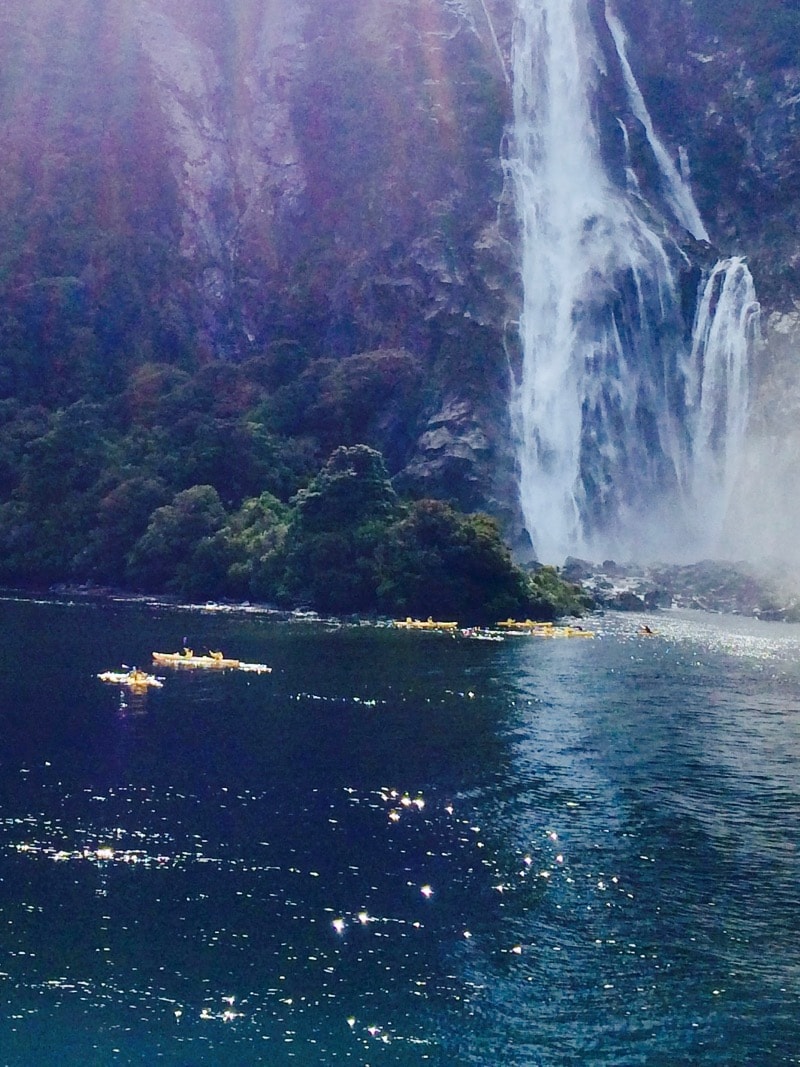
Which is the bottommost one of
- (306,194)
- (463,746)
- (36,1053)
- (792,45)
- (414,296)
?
(36,1053)

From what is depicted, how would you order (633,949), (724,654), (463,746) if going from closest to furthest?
(633,949) → (463,746) → (724,654)

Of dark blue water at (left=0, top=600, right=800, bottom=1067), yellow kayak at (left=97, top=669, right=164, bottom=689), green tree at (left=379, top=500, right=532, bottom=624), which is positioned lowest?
dark blue water at (left=0, top=600, right=800, bottom=1067)

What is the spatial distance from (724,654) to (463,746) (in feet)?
79.3

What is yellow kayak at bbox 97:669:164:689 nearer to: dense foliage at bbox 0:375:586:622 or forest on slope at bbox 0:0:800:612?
dense foliage at bbox 0:375:586:622

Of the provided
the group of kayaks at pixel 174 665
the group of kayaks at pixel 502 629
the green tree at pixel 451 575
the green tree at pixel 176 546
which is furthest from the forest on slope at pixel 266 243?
the group of kayaks at pixel 174 665

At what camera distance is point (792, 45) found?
389 ft

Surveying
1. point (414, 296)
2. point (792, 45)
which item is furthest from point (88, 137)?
point (792, 45)

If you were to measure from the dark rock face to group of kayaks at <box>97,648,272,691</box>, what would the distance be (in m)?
48.8

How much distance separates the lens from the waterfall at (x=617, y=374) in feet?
317

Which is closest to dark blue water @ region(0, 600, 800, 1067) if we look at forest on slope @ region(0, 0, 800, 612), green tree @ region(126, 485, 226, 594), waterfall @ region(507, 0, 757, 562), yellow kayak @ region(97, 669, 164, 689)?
yellow kayak @ region(97, 669, 164, 689)

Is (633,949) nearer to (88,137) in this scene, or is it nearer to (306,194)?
(306,194)

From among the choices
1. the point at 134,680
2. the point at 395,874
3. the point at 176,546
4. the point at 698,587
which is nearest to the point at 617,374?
the point at 698,587

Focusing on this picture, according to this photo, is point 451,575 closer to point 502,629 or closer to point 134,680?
point 502,629

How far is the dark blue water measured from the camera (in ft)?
54.3
